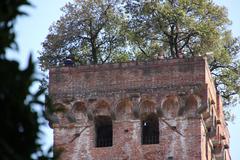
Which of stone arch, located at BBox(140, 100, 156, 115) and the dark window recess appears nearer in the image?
stone arch, located at BBox(140, 100, 156, 115)

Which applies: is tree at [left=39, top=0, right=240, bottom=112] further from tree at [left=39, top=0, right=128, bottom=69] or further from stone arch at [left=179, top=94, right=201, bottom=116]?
stone arch at [left=179, top=94, right=201, bottom=116]

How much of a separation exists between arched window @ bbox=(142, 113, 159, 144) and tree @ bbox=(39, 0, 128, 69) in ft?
16.4

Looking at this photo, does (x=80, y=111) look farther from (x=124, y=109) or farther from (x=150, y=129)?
(x=150, y=129)

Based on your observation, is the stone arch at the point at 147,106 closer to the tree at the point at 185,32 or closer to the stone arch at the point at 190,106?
the stone arch at the point at 190,106

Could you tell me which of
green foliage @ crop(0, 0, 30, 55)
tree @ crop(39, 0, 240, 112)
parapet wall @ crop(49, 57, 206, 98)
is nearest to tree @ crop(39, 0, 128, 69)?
tree @ crop(39, 0, 240, 112)

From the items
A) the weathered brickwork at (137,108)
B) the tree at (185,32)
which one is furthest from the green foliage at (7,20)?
the tree at (185,32)

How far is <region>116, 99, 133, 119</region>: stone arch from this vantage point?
35406 millimetres

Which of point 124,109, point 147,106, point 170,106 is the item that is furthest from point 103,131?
A: point 170,106

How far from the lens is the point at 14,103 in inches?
466

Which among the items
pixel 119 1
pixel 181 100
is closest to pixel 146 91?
pixel 181 100

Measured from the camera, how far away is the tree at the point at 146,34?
39594mm

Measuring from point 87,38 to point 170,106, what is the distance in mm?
6578

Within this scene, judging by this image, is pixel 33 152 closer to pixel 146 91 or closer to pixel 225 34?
pixel 146 91

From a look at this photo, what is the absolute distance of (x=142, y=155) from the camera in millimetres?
34562
